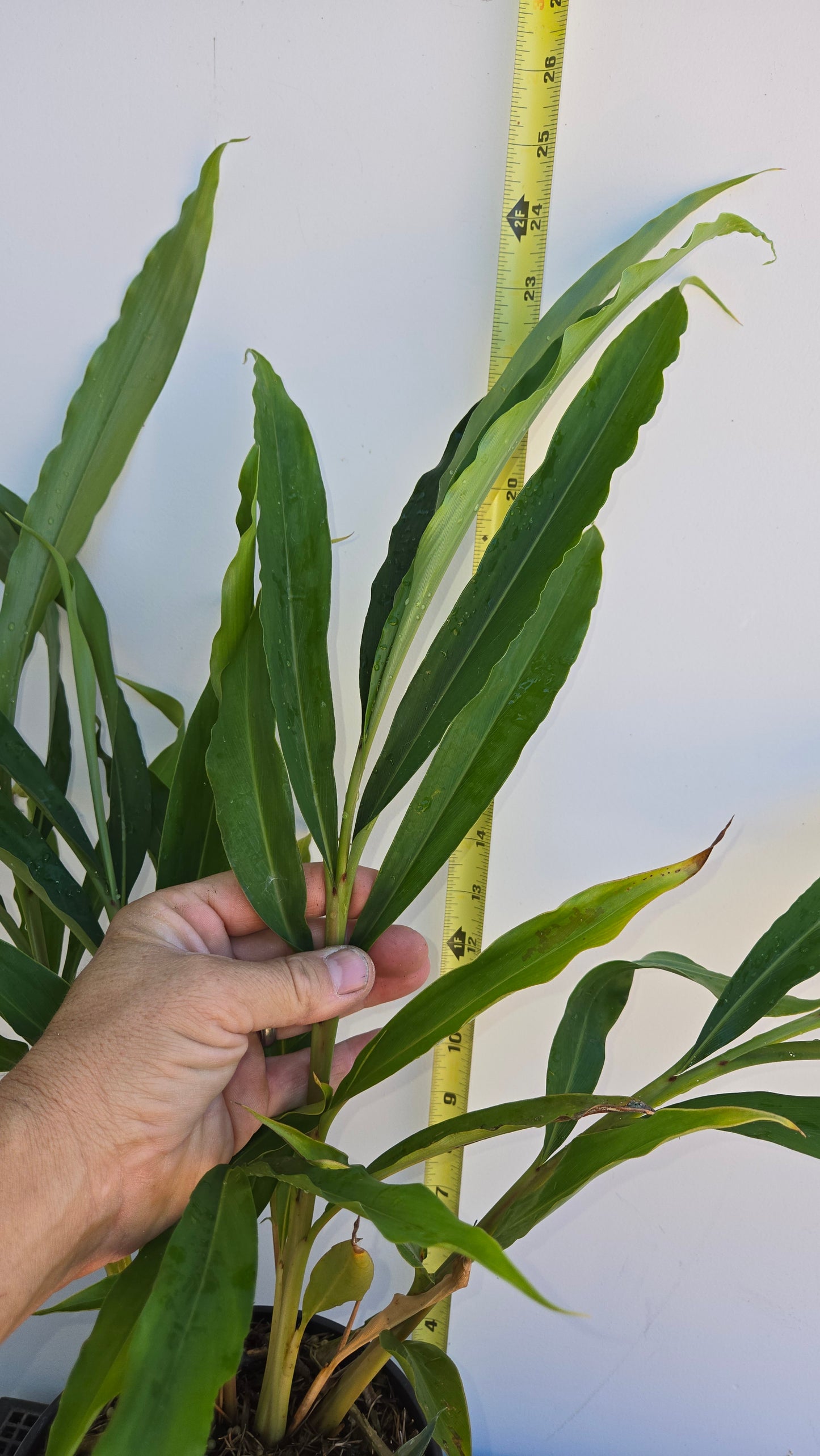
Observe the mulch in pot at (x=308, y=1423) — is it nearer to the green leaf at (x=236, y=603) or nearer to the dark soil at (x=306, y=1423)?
the dark soil at (x=306, y=1423)

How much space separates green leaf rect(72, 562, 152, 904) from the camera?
0.65 m

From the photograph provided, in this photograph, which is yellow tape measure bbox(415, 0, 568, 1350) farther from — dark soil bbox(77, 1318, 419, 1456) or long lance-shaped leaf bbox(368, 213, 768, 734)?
long lance-shaped leaf bbox(368, 213, 768, 734)

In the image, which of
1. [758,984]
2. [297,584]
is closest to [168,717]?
[297,584]

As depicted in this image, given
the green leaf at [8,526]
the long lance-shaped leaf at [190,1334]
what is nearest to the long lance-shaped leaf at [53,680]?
the green leaf at [8,526]

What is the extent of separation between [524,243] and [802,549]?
0.31 m

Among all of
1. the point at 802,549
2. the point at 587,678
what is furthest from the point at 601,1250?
the point at 802,549

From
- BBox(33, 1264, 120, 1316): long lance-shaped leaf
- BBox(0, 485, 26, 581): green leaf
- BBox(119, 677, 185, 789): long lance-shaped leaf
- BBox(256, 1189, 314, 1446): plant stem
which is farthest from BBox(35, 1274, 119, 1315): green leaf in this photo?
BBox(0, 485, 26, 581): green leaf

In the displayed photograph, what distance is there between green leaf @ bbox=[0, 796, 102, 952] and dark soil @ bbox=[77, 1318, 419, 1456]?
267 mm

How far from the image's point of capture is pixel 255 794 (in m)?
0.51

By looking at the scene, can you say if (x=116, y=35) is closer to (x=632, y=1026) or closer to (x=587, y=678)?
(x=587, y=678)

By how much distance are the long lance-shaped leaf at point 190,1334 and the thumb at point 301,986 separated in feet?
0.29

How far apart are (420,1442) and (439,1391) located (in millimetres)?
26

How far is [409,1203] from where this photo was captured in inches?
13.4

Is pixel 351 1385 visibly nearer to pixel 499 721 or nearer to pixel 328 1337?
pixel 328 1337
